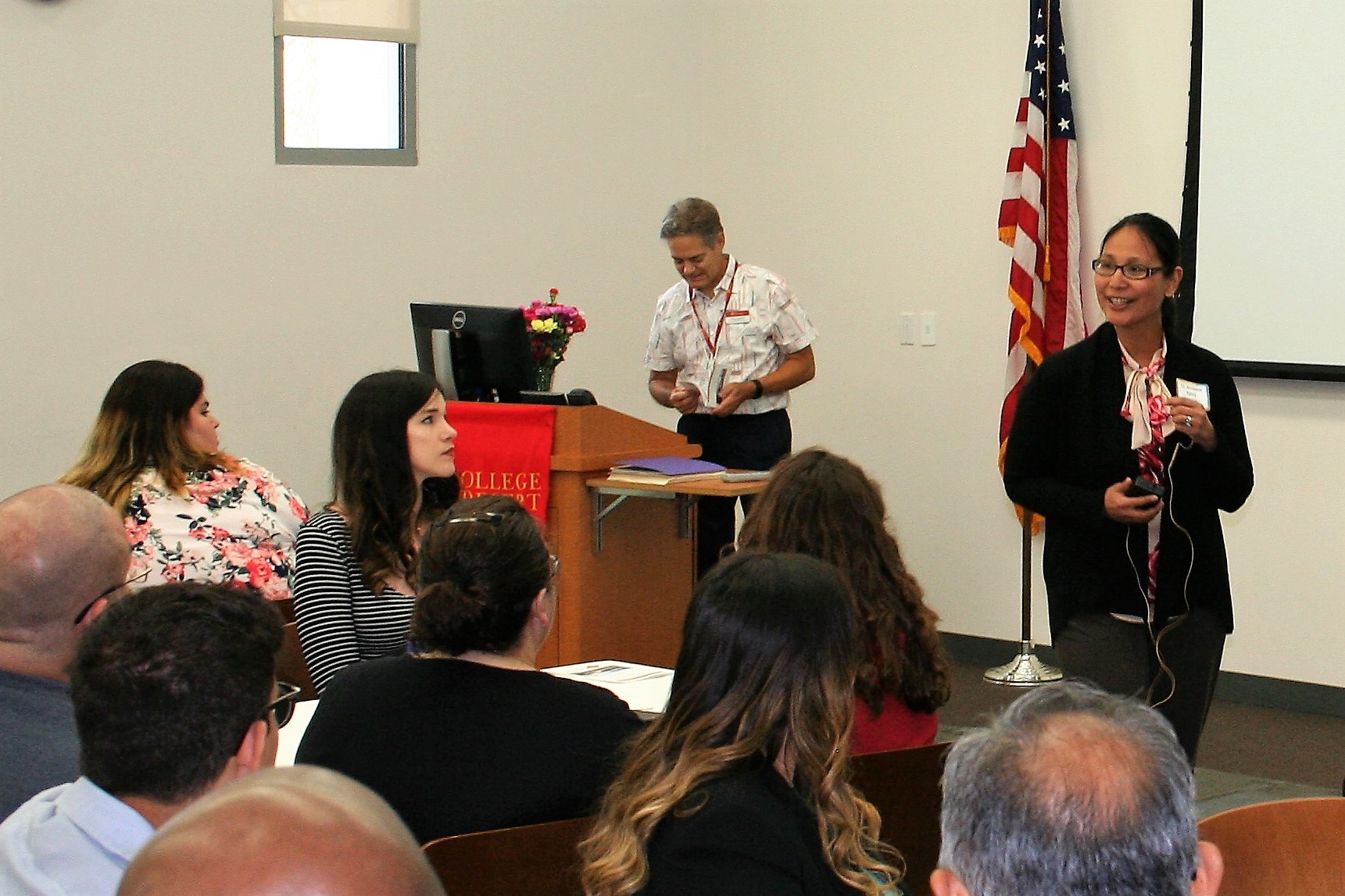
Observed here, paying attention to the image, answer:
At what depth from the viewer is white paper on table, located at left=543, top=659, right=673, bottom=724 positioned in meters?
3.14

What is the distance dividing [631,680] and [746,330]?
298 cm

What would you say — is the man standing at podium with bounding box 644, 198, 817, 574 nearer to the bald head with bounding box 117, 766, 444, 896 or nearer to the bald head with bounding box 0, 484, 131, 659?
the bald head with bounding box 0, 484, 131, 659

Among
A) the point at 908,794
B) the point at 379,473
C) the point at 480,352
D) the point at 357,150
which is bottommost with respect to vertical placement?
the point at 908,794

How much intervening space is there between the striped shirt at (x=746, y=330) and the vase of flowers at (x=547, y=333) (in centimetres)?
84

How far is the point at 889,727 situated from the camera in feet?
8.70

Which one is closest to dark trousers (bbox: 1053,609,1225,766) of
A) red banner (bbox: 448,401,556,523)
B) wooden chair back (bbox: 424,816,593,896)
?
wooden chair back (bbox: 424,816,593,896)

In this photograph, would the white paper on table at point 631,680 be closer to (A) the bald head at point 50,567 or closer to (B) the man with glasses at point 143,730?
(A) the bald head at point 50,567

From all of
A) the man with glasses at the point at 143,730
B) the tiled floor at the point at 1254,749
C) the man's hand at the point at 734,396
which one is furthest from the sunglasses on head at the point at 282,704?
the man's hand at the point at 734,396

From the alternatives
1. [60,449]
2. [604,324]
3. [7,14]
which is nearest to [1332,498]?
[604,324]

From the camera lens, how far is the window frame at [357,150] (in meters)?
6.48

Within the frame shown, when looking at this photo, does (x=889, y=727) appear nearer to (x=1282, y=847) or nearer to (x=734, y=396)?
(x=1282, y=847)

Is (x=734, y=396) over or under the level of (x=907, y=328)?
under

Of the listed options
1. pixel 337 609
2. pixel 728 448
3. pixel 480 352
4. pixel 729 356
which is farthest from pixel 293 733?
pixel 729 356

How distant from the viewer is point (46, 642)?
235 centimetres
